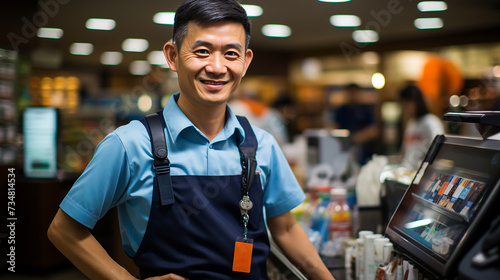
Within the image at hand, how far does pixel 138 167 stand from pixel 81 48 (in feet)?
39.2

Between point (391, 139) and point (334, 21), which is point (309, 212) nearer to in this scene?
point (334, 21)

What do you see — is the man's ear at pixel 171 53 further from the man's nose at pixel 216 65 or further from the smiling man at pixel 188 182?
the man's nose at pixel 216 65

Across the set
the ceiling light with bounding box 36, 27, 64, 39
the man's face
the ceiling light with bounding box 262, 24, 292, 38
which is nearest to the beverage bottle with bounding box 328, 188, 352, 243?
the man's face

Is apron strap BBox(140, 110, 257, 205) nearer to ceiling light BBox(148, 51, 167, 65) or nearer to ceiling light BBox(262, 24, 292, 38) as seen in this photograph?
ceiling light BBox(262, 24, 292, 38)

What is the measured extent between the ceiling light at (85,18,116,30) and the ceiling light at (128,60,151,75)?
5889mm

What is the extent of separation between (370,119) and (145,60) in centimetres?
962

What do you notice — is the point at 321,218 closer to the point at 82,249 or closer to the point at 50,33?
the point at 82,249

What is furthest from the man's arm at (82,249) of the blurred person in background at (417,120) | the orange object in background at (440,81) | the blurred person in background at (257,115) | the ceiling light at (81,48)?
the ceiling light at (81,48)

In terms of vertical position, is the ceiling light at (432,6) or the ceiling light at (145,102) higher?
the ceiling light at (432,6)

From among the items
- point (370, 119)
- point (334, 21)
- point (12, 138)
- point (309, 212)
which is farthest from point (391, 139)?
point (309, 212)

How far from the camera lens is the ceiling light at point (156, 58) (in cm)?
1304

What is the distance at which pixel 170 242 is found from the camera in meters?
1.40

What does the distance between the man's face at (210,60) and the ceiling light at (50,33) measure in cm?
857

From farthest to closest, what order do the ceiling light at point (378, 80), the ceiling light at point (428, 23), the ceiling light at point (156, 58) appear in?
the ceiling light at point (156, 58) < the ceiling light at point (378, 80) < the ceiling light at point (428, 23)
